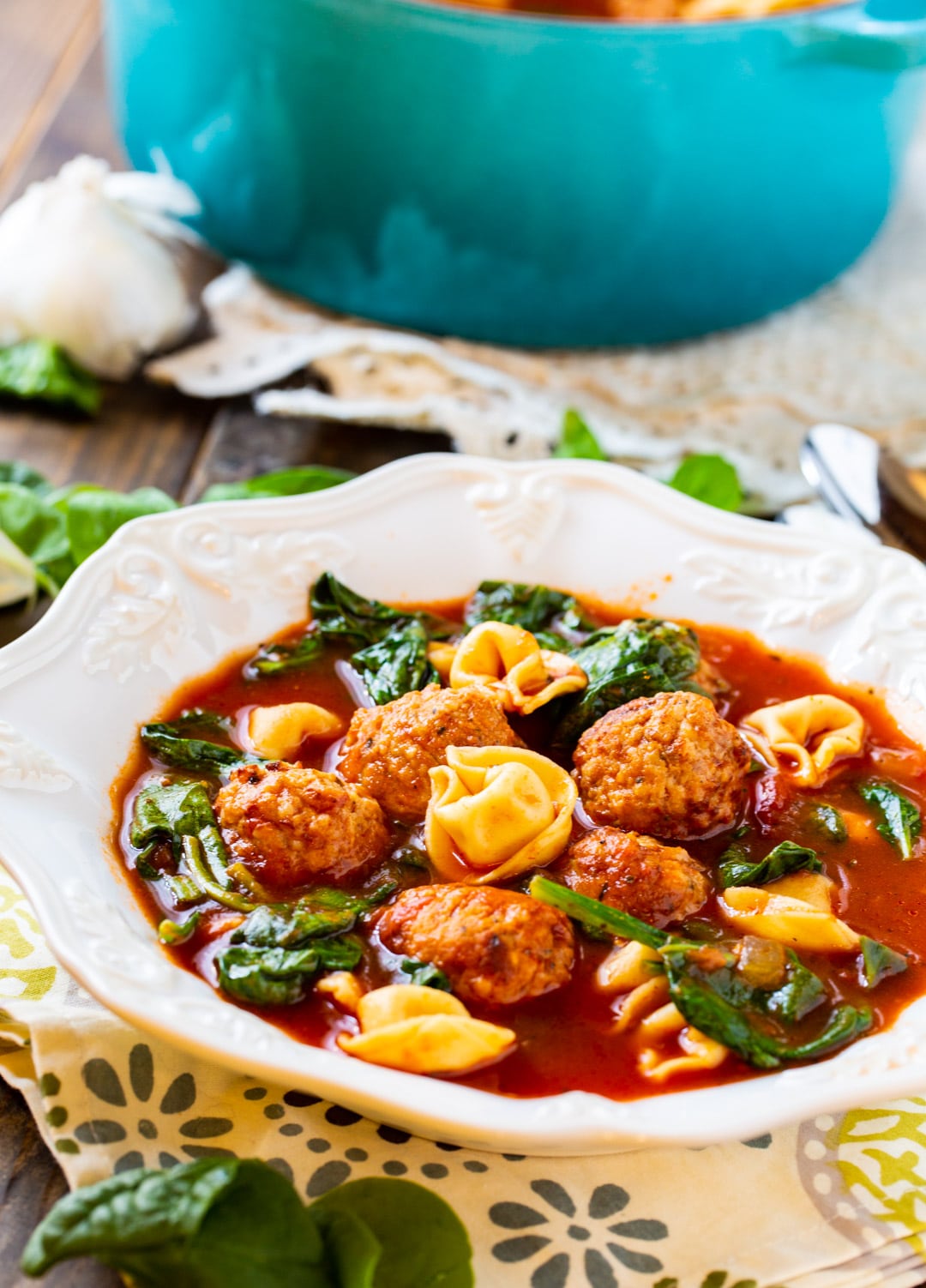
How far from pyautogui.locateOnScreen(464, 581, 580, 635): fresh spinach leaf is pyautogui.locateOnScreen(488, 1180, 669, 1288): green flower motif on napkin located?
159 cm

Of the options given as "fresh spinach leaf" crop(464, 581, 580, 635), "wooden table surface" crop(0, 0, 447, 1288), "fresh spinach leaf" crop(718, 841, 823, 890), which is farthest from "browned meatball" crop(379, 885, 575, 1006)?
"fresh spinach leaf" crop(464, 581, 580, 635)

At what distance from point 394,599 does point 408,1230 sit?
6.06ft

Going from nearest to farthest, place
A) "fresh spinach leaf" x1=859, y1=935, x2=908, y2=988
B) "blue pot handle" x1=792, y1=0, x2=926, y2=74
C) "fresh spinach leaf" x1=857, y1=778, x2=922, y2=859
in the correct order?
"fresh spinach leaf" x1=859, y1=935, x2=908, y2=988 → "fresh spinach leaf" x1=857, y1=778, x2=922, y2=859 → "blue pot handle" x1=792, y1=0, x2=926, y2=74

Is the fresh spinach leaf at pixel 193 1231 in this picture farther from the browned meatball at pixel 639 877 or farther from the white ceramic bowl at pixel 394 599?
the browned meatball at pixel 639 877

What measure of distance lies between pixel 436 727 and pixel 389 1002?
78cm

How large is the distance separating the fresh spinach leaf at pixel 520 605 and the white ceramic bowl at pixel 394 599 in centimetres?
7

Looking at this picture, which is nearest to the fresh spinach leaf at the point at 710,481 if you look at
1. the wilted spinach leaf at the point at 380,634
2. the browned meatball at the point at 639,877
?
the wilted spinach leaf at the point at 380,634

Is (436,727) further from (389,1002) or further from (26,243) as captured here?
(26,243)

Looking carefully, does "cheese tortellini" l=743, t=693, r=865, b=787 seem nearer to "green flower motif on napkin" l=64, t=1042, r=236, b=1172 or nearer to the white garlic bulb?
"green flower motif on napkin" l=64, t=1042, r=236, b=1172

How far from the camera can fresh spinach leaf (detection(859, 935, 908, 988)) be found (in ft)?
9.36

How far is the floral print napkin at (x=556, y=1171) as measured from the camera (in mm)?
2564

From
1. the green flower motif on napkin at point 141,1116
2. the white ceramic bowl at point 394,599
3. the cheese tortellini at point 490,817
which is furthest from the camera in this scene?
the cheese tortellini at point 490,817

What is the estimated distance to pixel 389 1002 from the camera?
8.52 feet

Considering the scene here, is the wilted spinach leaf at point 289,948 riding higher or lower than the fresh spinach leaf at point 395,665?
higher
